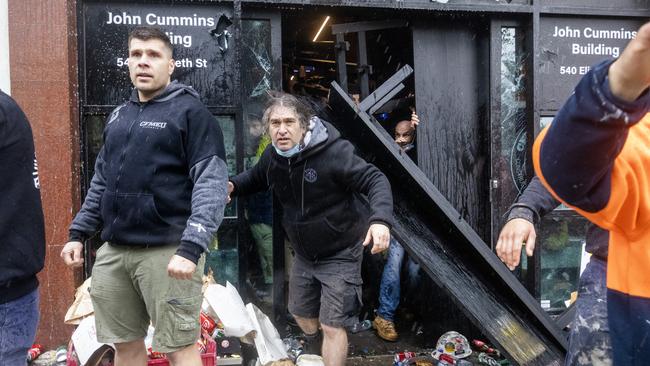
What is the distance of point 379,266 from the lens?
5898mm

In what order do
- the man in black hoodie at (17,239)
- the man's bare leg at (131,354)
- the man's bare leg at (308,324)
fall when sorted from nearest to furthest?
the man in black hoodie at (17,239), the man's bare leg at (131,354), the man's bare leg at (308,324)

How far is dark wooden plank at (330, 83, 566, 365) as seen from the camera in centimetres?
375

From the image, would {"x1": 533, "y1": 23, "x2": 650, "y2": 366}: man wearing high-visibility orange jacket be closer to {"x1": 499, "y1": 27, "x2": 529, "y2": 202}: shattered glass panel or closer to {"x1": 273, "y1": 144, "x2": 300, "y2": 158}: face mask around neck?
{"x1": 273, "y1": 144, "x2": 300, "y2": 158}: face mask around neck

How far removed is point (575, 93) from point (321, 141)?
9.37 feet

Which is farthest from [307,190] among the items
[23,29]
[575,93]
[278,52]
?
[575,93]

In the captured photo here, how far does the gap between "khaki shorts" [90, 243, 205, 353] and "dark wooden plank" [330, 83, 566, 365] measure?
165 centimetres

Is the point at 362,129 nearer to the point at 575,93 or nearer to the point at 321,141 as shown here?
the point at 321,141

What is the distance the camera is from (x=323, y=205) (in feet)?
12.9

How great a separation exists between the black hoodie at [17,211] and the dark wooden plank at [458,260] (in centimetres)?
238

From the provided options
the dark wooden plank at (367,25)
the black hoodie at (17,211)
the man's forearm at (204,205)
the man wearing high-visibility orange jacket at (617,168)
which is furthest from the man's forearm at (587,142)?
the dark wooden plank at (367,25)

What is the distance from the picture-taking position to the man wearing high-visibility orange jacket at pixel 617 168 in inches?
41.4

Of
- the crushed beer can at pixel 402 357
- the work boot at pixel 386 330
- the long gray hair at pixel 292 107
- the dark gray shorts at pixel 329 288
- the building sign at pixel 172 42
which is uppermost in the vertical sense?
the building sign at pixel 172 42

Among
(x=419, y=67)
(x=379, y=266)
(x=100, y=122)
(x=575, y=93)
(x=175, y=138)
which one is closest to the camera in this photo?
(x=575, y=93)

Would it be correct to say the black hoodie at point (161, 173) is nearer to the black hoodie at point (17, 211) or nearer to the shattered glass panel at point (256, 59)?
the black hoodie at point (17, 211)
